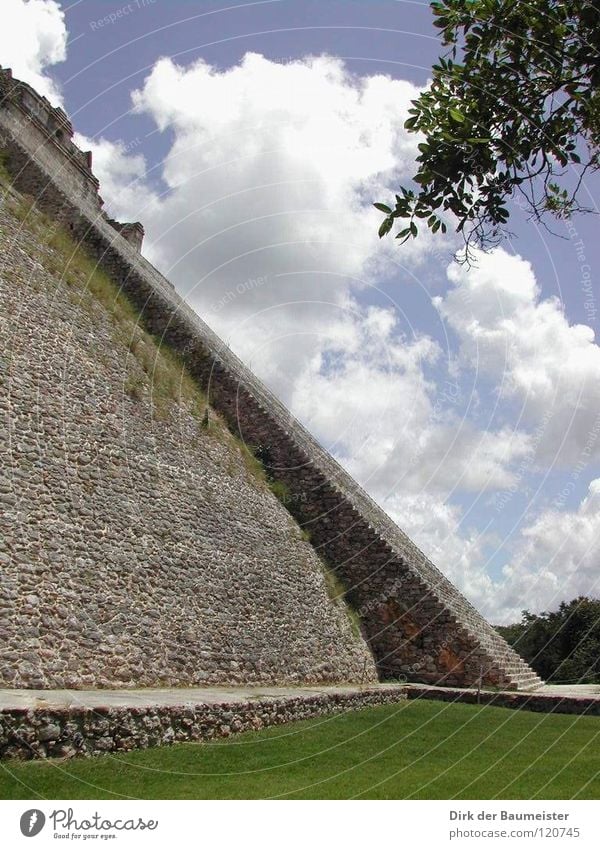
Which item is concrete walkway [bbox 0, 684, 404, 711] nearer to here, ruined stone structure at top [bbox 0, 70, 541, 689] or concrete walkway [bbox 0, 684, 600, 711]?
concrete walkway [bbox 0, 684, 600, 711]

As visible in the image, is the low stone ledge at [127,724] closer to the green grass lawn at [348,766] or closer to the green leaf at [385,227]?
the green grass lawn at [348,766]

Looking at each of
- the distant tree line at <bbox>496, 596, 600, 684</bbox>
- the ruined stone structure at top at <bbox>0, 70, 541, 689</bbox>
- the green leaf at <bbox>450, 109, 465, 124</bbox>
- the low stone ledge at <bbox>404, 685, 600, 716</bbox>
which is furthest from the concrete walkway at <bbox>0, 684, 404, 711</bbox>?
the distant tree line at <bbox>496, 596, 600, 684</bbox>

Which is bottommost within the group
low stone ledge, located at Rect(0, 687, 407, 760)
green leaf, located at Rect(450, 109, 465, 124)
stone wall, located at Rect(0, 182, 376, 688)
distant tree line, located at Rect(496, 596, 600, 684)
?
low stone ledge, located at Rect(0, 687, 407, 760)

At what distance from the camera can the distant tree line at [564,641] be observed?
82.8 ft

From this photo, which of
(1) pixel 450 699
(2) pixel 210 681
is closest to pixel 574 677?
(1) pixel 450 699

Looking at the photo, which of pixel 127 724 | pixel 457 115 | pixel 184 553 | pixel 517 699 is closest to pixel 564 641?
pixel 517 699

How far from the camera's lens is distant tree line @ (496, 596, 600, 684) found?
2523 centimetres

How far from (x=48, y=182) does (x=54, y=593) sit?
Result: 42.8 feet

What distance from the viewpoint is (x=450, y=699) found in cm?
1212

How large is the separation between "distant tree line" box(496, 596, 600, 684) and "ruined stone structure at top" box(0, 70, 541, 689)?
30.7 feet

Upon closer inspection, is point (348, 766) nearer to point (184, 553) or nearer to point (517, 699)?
point (184, 553)

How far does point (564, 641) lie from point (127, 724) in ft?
92.3

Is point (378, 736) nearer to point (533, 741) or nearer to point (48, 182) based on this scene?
point (533, 741)

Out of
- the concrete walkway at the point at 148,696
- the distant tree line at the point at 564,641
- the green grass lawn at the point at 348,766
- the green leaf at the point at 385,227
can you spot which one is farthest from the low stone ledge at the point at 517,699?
the distant tree line at the point at 564,641
